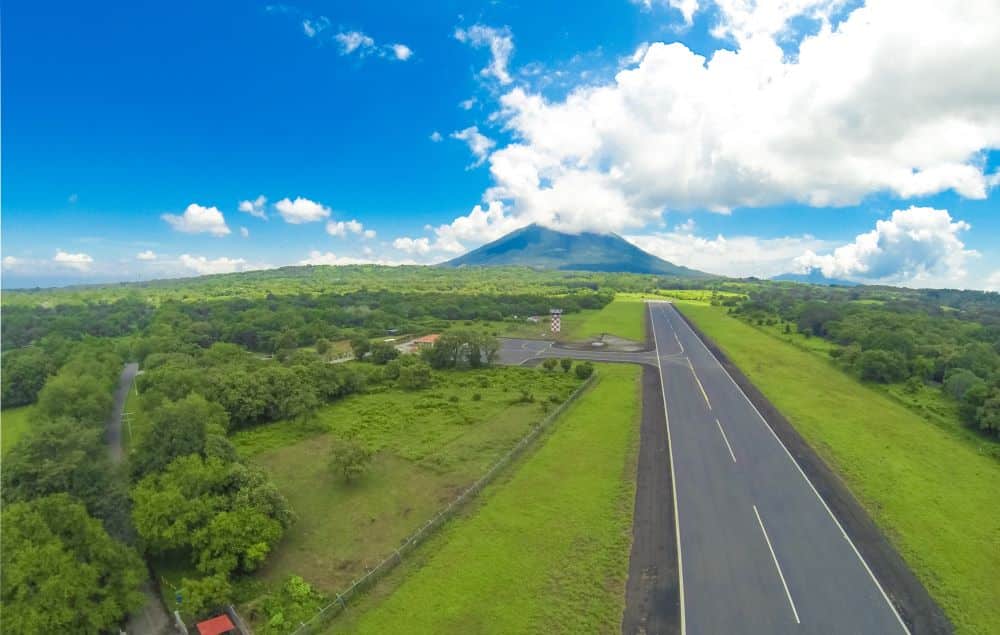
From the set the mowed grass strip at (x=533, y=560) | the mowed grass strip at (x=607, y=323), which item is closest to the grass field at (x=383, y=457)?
the mowed grass strip at (x=533, y=560)

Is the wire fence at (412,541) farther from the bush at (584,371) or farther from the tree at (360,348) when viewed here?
the tree at (360,348)

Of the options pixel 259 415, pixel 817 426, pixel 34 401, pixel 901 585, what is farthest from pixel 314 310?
pixel 901 585

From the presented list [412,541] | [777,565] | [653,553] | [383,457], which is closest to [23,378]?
[383,457]

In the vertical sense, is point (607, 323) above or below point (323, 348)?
above

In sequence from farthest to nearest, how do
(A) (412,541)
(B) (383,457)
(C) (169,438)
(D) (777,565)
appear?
(B) (383,457) → (C) (169,438) → (A) (412,541) → (D) (777,565)

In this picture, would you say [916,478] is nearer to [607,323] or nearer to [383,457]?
[383,457]

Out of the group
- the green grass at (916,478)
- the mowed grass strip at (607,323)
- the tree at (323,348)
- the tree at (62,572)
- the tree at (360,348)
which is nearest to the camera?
the tree at (62,572)

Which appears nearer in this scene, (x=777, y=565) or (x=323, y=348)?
(x=777, y=565)

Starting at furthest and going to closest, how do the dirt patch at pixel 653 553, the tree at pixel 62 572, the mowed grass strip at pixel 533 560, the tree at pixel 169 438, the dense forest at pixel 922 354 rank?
the dense forest at pixel 922 354 < the tree at pixel 169 438 < the mowed grass strip at pixel 533 560 < the dirt patch at pixel 653 553 < the tree at pixel 62 572

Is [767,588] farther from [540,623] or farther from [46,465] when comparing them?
[46,465]
